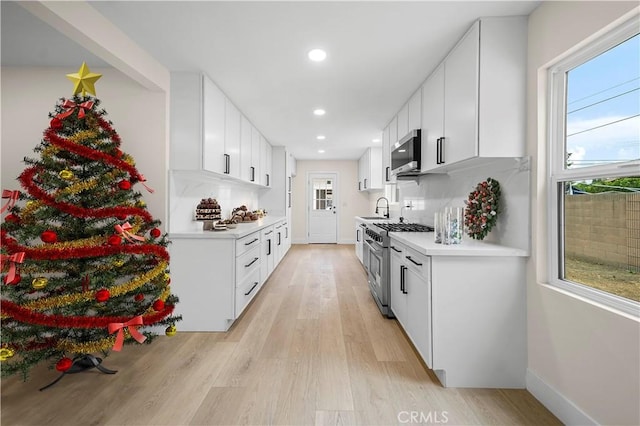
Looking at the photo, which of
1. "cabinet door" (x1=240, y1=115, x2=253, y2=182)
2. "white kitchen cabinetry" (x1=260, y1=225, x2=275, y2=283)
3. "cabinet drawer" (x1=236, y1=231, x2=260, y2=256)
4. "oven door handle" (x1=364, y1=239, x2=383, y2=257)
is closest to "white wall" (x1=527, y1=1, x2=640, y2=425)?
"oven door handle" (x1=364, y1=239, x2=383, y2=257)

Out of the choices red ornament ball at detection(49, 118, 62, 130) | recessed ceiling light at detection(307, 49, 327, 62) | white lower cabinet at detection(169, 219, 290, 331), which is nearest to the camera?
red ornament ball at detection(49, 118, 62, 130)

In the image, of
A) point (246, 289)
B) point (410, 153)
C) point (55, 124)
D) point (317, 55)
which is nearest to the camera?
point (55, 124)

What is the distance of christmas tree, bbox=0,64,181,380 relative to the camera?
1.79 metres

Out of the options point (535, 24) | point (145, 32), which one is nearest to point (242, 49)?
point (145, 32)

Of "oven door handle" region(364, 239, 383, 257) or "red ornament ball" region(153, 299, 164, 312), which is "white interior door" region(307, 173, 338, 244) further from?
"red ornament ball" region(153, 299, 164, 312)

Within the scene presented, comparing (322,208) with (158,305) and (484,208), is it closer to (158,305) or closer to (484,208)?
(484,208)

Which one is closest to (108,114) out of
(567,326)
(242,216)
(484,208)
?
(242,216)

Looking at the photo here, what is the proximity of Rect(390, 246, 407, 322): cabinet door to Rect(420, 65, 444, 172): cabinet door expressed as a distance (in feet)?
2.85

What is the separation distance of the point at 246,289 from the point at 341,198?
5.78 m

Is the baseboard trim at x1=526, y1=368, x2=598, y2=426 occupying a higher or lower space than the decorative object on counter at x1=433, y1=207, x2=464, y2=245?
lower

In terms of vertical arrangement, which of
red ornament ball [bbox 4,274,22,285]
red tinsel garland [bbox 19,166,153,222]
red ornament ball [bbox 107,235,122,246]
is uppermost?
red tinsel garland [bbox 19,166,153,222]

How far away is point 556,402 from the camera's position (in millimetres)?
1723

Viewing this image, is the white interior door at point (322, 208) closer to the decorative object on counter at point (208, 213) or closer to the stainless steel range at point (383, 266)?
the stainless steel range at point (383, 266)

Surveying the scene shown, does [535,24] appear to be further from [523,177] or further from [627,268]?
[627,268]
